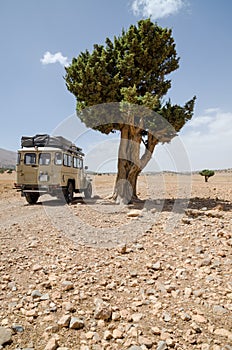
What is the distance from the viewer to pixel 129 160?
13156 millimetres

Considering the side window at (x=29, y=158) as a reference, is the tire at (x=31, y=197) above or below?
below

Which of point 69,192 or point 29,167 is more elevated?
point 29,167

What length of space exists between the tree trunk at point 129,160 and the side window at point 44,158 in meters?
3.69

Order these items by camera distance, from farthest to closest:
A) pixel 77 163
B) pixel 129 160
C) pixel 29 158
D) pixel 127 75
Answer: pixel 77 163
pixel 129 160
pixel 29 158
pixel 127 75

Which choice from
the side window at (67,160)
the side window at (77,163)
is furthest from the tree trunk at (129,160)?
the side window at (77,163)

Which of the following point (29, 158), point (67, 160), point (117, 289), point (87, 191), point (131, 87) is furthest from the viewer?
point (87, 191)

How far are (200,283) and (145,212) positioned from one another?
573cm

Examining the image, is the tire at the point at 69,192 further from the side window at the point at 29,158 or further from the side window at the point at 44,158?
the side window at the point at 29,158

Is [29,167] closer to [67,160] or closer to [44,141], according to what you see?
[44,141]

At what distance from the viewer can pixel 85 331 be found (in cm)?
314

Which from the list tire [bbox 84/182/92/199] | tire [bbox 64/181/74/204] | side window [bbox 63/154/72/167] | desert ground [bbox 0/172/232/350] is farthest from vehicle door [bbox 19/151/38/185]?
desert ground [bbox 0/172/232/350]

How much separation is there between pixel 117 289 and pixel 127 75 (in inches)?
409

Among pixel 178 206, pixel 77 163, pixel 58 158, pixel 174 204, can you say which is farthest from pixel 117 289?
pixel 77 163

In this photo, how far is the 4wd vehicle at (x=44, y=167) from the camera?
1262 centimetres
